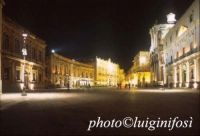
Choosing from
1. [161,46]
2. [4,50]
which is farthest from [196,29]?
[161,46]

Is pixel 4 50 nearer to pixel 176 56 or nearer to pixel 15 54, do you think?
pixel 15 54

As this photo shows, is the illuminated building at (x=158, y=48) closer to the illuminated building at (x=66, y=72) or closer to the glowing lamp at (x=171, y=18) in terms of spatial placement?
the glowing lamp at (x=171, y=18)

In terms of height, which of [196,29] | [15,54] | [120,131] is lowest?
[120,131]

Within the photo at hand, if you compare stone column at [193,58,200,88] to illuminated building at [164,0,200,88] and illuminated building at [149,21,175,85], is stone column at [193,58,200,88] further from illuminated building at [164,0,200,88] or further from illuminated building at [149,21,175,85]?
illuminated building at [149,21,175,85]

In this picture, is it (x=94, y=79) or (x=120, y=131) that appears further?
(x=94, y=79)

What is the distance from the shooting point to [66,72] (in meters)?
90.9

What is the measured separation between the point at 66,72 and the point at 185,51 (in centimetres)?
4346

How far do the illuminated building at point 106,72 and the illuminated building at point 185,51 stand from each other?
54534 mm

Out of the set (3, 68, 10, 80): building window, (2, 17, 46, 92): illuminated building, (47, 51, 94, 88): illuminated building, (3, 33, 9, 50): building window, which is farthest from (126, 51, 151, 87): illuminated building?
(3, 33, 9, 50): building window

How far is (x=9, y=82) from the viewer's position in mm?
43375

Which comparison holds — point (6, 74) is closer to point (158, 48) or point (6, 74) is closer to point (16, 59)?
point (16, 59)

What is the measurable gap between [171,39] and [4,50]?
135 ft

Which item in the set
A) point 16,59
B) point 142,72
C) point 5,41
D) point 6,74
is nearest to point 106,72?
point 142,72

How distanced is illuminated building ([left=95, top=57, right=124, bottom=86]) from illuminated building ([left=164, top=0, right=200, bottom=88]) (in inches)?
2147
